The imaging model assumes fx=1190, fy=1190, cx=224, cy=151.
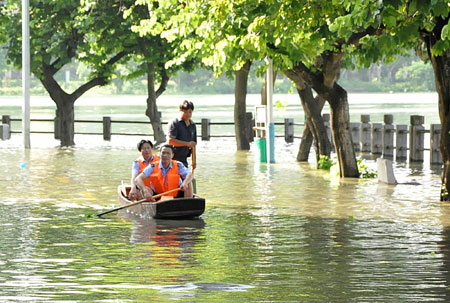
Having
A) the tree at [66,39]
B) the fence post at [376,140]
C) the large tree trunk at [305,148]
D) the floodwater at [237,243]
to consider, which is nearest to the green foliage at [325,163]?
the floodwater at [237,243]

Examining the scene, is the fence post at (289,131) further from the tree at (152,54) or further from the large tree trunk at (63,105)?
the large tree trunk at (63,105)

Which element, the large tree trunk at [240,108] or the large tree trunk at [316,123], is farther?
the large tree trunk at [240,108]

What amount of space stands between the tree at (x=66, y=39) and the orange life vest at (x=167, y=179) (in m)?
21.3

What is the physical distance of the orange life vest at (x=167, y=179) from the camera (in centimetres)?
1855

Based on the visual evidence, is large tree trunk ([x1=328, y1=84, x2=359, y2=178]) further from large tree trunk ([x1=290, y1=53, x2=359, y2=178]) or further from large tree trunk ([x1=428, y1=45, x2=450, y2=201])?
large tree trunk ([x1=428, y1=45, x2=450, y2=201])

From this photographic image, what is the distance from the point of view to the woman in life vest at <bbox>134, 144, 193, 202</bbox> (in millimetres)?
18359

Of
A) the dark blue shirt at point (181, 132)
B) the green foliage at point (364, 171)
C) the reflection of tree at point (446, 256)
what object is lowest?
the reflection of tree at point (446, 256)

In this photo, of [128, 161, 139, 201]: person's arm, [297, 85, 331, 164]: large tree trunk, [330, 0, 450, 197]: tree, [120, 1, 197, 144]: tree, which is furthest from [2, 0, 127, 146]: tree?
[128, 161, 139, 201]: person's arm

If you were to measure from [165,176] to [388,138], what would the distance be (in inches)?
683

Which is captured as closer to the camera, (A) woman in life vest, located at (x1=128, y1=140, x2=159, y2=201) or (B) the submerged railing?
(A) woman in life vest, located at (x1=128, y1=140, x2=159, y2=201)

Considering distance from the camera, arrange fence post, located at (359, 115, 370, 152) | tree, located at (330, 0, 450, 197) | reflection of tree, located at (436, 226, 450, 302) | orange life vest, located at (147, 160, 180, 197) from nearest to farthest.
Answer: reflection of tree, located at (436, 226, 450, 302), tree, located at (330, 0, 450, 197), orange life vest, located at (147, 160, 180, 197), fence post, located at (359, 115, 370, 152)

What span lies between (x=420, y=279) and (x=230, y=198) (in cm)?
991

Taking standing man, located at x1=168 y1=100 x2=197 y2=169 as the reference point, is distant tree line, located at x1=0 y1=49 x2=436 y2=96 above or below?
above

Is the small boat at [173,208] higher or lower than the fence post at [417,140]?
lower
